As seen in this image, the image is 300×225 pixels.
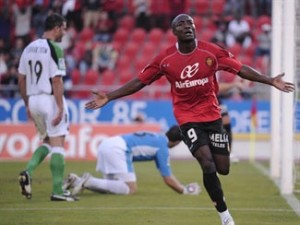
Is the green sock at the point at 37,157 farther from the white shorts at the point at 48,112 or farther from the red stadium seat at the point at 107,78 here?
the red stadium seat at the point at 107,78

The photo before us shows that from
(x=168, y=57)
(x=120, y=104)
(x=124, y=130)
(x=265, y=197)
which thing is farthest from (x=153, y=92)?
(x=168, y=57)

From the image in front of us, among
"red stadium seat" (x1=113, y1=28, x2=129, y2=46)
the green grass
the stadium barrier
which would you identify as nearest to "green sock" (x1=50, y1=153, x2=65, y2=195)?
the green grass

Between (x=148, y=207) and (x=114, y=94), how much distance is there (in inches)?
94.3

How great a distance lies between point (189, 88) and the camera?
32.3 feet

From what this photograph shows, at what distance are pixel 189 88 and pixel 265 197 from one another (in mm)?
3969

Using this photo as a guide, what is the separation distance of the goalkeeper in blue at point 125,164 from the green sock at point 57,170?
1.93ft

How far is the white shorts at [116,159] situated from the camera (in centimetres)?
1340

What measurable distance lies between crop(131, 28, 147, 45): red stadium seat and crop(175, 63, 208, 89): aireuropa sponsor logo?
787 inches

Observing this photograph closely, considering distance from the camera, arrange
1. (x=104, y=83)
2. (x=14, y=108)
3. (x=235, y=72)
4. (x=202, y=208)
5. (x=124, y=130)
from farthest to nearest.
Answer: (x=104, y=83) < (x=14, y=108) < (x=124, y=130) < (x=202, y=208) < (x=235, y=72)

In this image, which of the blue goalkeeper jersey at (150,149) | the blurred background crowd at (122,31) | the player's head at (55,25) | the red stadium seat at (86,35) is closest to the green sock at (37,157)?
the blue goalkeeper jersey at (150,149)

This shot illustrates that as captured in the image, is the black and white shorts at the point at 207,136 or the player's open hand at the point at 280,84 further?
the black and white shorts at the point at 207,136

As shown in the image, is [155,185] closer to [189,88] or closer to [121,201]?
[121,201]

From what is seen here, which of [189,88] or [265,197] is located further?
[265,197]

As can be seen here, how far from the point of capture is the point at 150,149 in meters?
13.3
